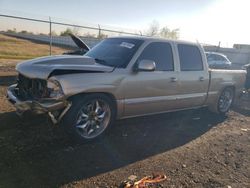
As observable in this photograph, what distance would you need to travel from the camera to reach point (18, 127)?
5.22m

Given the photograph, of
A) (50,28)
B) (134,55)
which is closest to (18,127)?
(134,55)

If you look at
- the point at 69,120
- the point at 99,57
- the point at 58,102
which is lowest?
the point at 69,120

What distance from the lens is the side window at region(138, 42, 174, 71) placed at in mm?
5664

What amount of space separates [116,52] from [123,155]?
2.05 metres

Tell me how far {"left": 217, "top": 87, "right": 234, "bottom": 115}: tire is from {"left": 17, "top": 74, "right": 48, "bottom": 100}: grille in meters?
5.08

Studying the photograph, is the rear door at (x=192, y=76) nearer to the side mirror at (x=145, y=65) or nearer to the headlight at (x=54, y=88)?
the side mirror at (x=145, y=65)

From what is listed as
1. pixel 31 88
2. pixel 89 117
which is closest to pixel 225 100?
pixel 89 117

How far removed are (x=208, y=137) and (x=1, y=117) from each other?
4221 millimetres

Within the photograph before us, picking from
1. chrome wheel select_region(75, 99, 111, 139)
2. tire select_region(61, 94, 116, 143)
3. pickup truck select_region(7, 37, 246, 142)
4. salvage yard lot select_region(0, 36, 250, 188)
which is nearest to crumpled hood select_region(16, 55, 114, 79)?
pickup truck select_region(7, 37, 246, 142)

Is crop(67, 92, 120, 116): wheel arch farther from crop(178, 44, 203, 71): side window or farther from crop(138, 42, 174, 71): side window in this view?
crop(178, 44, 203, 71): side window

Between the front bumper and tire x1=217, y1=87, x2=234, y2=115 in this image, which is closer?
the front bumper

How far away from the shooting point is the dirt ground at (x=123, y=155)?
12.4 ft

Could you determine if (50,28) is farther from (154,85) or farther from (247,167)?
(247,167)

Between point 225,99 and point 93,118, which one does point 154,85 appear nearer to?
point 93,118
